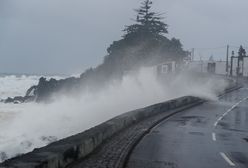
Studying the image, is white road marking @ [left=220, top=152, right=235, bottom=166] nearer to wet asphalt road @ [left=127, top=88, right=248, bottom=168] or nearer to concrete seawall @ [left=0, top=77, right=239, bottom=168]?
wet asphalt road @ [left=127, top=88, right=248, bottom=168]

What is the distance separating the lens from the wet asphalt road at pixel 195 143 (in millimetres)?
13570

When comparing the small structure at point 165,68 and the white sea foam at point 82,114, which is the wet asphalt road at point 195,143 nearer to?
the white sea foam at point 82,114

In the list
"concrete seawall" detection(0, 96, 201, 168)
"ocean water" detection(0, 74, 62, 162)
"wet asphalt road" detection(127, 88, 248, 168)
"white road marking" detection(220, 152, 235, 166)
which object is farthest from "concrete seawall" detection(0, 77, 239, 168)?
"ocean water" detection(0, 74, 62, 162)

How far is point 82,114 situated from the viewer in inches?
1587

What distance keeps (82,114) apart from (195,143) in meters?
23.3

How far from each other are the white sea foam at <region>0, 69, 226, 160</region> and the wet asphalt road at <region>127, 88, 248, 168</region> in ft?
23.1

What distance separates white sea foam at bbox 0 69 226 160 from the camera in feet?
95.4

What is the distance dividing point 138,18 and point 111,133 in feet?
283

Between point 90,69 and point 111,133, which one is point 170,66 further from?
point 111,133

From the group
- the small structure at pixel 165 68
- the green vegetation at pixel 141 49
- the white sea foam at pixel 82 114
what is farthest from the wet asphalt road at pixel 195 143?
the green vegetation at pixel 141 49

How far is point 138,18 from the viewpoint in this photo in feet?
337

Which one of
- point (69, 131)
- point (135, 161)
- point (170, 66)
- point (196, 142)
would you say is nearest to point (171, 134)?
point (196, 142)


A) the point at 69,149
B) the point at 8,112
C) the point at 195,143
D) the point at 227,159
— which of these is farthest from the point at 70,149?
the point at 8,112

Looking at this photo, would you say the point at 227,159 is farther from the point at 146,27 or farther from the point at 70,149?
the point at 146,27
